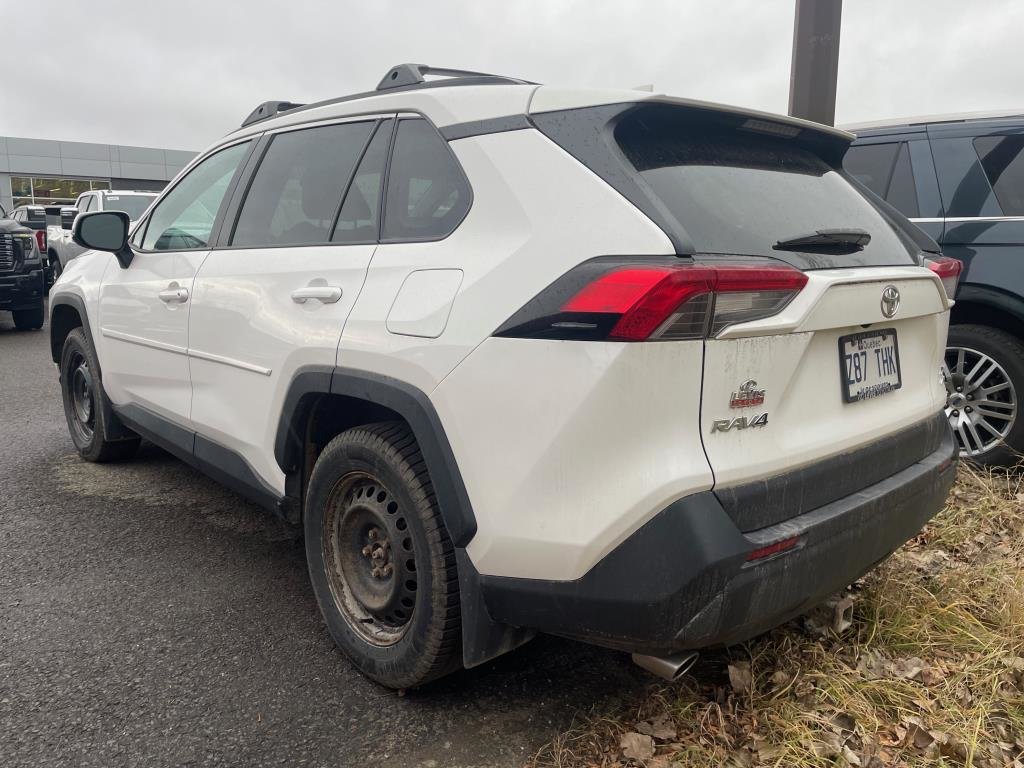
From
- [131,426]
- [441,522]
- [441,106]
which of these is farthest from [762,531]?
[131,426]

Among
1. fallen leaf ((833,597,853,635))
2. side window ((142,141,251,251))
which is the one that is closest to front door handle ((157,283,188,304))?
side window ((142,141,251,251))

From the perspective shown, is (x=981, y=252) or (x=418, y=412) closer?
(x=418, y=412)

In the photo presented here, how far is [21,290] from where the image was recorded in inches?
427

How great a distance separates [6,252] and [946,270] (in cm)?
1150

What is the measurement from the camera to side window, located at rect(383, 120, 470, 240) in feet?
7.36

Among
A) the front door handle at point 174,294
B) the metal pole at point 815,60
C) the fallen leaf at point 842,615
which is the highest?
the metal pole at point 815,60

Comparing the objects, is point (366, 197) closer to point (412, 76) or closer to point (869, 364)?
point (412, 76)

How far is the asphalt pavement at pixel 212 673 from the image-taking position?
2.24 metres

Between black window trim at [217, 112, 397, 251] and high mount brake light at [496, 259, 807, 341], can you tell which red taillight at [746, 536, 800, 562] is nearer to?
high mount brake light at [496, 259, 807, 341]

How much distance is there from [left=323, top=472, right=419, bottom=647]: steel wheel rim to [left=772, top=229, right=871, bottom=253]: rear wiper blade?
1266 mm

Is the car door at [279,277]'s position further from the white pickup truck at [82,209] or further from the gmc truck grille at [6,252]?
the gmc truck grille at [6,252]

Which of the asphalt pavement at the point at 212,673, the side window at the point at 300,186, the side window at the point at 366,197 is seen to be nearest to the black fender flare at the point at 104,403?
the asphalt pavement at the point at 212,673

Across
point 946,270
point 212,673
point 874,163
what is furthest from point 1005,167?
point 212,673

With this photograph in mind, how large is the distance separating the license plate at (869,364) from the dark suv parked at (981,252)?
2.18 meters
